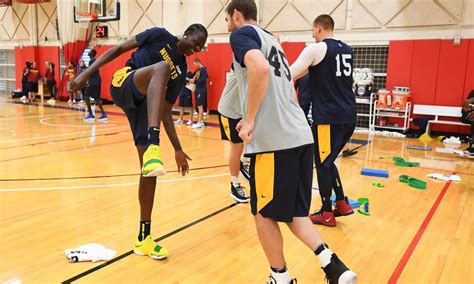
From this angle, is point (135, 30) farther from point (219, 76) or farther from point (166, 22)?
point (219, 76)

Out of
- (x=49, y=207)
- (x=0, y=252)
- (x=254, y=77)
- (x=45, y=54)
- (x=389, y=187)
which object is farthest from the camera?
(x=45, y=54)

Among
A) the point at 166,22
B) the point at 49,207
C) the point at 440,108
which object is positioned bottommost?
the point at 49,207

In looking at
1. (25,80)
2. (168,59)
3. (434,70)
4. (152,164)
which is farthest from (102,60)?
(25,80)

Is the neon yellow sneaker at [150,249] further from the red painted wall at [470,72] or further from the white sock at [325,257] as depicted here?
the red painted wall at [470,72]

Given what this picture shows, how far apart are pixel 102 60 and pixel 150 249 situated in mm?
1403

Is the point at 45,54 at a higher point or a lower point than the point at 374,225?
higher

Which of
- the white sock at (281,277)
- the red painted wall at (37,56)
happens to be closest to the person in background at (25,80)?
the red painted wall at (37,56)

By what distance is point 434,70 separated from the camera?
34.5ft

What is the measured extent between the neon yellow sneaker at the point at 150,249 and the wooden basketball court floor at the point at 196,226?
0.05m

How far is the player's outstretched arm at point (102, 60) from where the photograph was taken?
8.69ft

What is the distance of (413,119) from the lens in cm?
1080

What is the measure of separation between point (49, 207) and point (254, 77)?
10.0ft

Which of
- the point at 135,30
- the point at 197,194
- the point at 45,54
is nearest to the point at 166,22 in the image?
the point at 135,30

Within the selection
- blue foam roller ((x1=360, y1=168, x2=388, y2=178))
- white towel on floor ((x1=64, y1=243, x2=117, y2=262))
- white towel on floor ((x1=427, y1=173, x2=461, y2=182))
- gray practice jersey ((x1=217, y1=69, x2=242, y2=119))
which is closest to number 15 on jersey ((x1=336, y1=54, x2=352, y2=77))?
gray practice jersey ((x1=217, y1=69, x2=242, y2=119))
